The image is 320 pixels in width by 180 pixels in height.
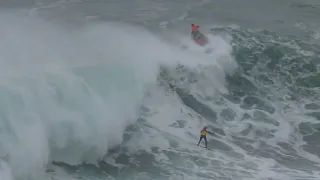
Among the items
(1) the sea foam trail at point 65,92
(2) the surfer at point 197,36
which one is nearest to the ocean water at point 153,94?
(1) the sea foam trail at point 65,92

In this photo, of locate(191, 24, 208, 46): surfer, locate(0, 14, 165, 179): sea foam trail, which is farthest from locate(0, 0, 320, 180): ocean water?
locate(191, 24, 208, 46): surfer

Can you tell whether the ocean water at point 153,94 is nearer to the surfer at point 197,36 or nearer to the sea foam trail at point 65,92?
the sea foam trail at point 65,92

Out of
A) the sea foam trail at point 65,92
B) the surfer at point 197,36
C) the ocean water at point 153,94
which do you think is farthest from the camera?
the surfer at point 197,36

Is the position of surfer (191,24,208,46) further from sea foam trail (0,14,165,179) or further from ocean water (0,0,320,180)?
sea foam trail (0,14,165,179)

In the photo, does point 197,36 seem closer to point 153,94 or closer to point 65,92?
point 153,94

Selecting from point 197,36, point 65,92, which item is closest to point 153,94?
point 65,92

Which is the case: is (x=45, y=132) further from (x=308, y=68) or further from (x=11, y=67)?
(x=308, y=68)
